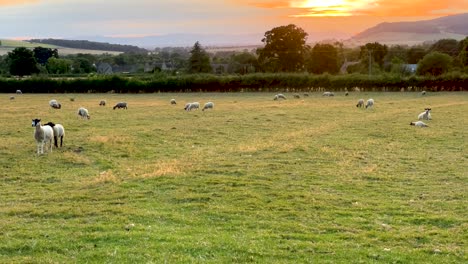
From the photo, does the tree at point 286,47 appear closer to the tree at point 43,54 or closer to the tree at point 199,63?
the tree at point 199,63

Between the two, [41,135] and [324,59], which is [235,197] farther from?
[324,59]

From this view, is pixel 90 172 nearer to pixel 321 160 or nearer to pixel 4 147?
pixel 4 147

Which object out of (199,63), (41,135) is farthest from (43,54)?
(41,135)

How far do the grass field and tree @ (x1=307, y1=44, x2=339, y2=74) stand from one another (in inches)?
3118

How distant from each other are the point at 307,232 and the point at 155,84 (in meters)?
65.0

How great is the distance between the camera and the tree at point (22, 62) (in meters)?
105

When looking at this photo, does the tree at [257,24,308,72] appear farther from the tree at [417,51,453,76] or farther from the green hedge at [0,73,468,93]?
the green hedge at [0,73,468,93]

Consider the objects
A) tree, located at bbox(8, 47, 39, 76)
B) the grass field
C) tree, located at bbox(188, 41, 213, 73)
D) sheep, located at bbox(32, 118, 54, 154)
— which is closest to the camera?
the grass field

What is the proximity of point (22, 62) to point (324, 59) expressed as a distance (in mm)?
62346

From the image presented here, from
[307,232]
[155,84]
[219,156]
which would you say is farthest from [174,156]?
[155,84]

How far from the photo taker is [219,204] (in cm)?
1199

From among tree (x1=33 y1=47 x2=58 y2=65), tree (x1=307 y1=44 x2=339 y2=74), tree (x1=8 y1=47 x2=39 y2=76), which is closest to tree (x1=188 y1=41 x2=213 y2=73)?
tree (x1=307 y1=44 x2=339 y2=74)

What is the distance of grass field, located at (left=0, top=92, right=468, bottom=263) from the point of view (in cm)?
883

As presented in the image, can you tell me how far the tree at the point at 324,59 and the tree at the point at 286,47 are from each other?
11.3 ft
